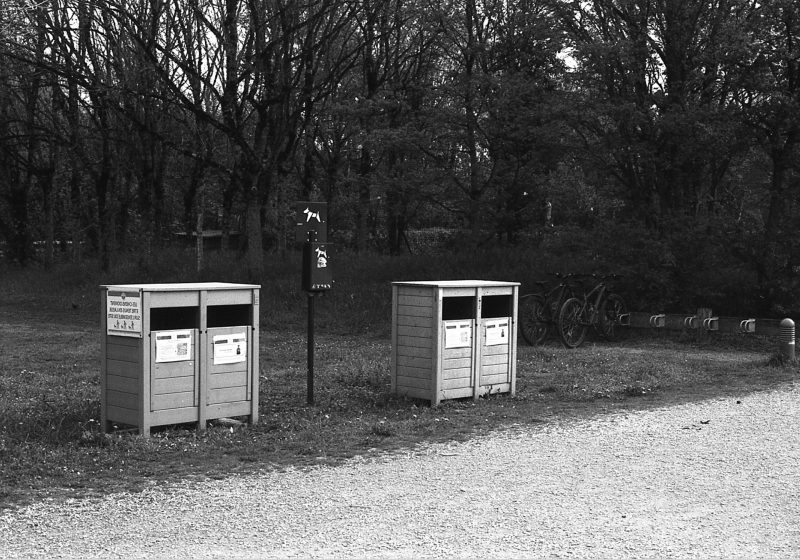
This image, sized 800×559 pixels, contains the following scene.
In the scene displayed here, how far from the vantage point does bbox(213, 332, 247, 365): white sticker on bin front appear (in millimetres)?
8516

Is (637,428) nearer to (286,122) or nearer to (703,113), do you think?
(703,113)

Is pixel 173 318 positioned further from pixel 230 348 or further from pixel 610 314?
pixel 610 314

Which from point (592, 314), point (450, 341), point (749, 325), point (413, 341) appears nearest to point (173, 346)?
point (413, 341)

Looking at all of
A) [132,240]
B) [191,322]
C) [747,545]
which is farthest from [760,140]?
Result: [132,240]

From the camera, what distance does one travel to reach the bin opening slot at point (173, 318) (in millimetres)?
8500

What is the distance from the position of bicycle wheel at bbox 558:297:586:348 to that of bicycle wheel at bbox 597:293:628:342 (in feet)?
2.55

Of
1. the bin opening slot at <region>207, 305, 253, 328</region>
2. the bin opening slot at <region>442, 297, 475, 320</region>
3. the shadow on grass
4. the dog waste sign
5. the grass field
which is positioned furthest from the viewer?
the bin opening slot at <region>442, 297, 475, 320</region>

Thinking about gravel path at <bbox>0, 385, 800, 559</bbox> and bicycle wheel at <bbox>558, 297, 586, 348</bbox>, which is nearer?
gravel path at <bbox>0, 385, 800, 559</bbox>

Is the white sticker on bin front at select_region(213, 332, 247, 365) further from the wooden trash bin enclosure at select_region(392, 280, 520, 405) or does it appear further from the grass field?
the wooden trash bin enclosure at select_region(392, 280, 520, 405)

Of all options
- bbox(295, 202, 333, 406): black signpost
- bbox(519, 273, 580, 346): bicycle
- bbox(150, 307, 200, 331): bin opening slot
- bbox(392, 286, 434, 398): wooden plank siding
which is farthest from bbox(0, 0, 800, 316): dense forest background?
bbox(392, 286, 434, 398): wooden plank siding

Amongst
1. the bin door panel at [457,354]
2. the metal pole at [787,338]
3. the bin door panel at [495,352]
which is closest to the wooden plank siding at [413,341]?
the bin door panel at [457,354]

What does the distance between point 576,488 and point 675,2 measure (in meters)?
13.9

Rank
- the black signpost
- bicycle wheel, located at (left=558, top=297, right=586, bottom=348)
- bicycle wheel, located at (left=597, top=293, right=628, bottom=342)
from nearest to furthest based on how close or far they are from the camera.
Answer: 1. the black signpost
2. bicycle wheel, located at (left=558, top=297, right=586, bottom=348)
3. bicycle wheel, located at (left=597, top=293, right=628, bottom=342)

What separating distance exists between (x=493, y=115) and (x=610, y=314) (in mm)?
6112
